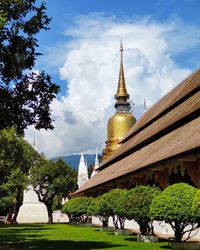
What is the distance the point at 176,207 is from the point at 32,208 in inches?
1698

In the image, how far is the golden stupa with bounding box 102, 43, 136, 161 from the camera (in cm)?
6025

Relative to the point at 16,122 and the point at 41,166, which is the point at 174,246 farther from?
the point at 41,166

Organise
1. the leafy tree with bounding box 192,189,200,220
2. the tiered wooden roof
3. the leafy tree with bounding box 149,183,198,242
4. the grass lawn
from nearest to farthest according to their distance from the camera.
A: the leafy tree with bounding box 192,189,200,220 < the leafy tree with bounding box 149,183,198,242 < the grass lawn < the tiered wooden roof

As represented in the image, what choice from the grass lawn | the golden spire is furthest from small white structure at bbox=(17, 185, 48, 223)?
the grass lawn

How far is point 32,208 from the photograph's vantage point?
55.7 metres

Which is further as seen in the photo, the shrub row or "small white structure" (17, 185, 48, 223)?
"small white structure" (17, 185, 48, 223)

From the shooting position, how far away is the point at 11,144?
123ft

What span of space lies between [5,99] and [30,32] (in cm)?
218

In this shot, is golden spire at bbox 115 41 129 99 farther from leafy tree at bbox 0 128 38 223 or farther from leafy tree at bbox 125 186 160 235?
leafy tree at bbox 125 186 160 235

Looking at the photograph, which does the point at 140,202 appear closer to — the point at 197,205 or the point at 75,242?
the point at 75,242

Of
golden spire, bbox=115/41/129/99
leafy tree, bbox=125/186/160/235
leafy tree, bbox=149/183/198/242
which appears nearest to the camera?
leafy tree, bbox=149/183/198/242

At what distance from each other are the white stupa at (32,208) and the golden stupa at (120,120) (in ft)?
31.6

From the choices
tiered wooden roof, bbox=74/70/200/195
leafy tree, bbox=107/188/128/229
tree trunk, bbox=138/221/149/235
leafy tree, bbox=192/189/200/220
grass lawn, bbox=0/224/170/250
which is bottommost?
grass lawn, bbox=0/224/170/250

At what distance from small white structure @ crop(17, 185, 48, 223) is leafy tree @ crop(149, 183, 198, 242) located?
135 ft
